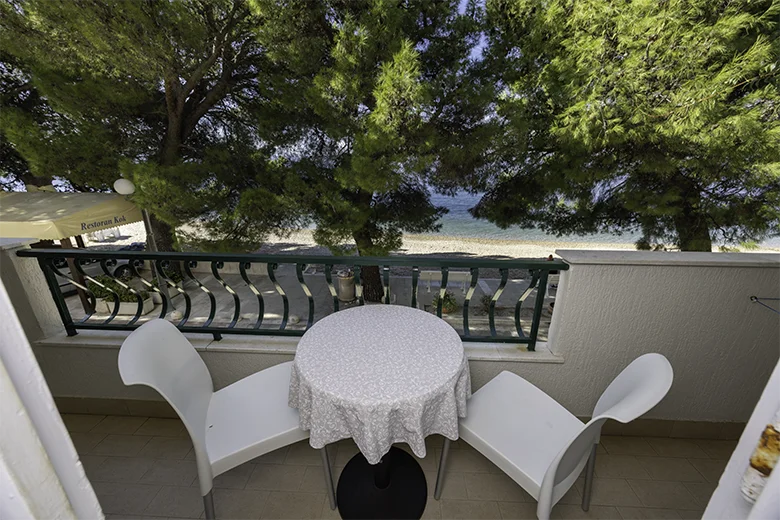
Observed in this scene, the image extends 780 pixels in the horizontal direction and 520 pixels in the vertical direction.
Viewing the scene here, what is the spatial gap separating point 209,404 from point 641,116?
4800 millimetres

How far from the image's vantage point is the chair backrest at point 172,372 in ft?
3.66

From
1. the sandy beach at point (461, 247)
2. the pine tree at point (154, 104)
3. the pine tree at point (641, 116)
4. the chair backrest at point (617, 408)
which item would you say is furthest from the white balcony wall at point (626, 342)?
the sandy beach at point (461, 247)

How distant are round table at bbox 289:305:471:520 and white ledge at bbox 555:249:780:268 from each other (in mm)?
785

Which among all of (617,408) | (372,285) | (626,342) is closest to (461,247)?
(372,285)

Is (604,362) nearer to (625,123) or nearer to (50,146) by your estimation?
(625,123)

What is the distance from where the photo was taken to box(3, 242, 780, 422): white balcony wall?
1.55m

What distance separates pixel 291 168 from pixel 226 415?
14.2 feet

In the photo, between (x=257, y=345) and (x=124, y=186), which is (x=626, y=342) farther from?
(x=124, y=186)

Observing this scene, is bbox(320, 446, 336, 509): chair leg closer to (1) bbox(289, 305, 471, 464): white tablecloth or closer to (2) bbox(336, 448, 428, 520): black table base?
(2) bbox(336, 448, 428, 520): black table base

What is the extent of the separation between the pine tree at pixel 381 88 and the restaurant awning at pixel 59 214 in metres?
2.93

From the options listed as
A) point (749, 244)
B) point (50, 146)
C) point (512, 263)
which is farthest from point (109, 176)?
point (749, 244)

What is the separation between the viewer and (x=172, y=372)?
1313mm

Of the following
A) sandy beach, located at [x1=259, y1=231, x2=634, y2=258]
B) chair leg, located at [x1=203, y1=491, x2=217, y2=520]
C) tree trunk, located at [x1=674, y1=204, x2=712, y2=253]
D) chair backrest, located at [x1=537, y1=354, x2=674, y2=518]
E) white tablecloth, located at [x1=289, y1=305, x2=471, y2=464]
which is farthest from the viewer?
sandy beach, located at [x1=259, y1=231, x2=634, y2=258]

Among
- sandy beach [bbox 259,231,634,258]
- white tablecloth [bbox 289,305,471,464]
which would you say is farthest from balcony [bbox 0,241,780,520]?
sandy beach [bbox 259,231,634,258]
